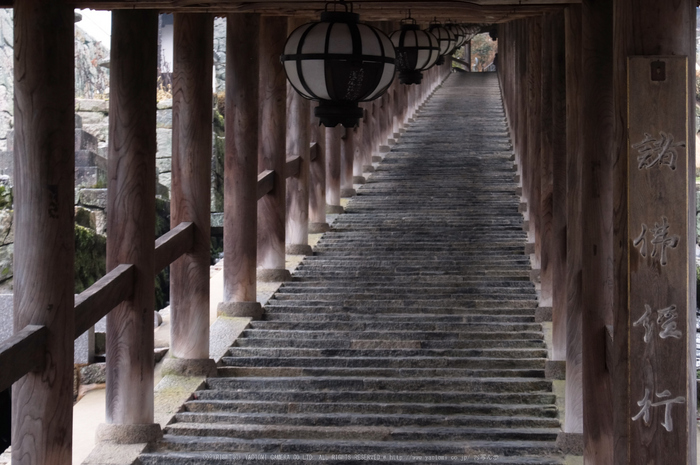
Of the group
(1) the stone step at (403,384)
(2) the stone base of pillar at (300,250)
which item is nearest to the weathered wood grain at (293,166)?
(2) the stone base of pillar at (300,250)

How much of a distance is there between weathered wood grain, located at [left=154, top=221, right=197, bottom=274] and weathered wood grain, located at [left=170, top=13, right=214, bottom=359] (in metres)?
0.02

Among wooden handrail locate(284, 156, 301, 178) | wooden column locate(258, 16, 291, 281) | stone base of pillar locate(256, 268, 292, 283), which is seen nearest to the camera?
wooden column locate(258, 16, 291, 281)

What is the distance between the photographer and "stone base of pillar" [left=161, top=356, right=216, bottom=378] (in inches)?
270

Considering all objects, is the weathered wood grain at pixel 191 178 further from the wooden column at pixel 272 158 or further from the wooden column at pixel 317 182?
the wooden column at pixel 317 182

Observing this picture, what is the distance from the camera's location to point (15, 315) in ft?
15.1

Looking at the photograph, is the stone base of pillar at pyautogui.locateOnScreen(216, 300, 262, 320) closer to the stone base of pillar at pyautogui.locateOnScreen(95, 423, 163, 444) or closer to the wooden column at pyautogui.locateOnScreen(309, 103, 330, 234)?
the stone base of pillar at pyautogui.locateOnScreen(95, 423, 163, 444)

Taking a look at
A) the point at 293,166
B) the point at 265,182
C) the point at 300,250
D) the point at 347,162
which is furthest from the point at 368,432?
the point at 347,162

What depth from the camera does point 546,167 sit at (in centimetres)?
767

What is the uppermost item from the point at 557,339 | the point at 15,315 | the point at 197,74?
the point at 197,74

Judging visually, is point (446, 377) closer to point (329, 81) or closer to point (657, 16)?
point (329, 81)

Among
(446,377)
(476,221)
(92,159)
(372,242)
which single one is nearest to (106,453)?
(446,377)

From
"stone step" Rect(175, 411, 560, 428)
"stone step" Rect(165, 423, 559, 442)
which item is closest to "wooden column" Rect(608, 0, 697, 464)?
"stone step" Rect(165, 423, 559, 442)

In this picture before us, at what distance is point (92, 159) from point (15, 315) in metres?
13.9

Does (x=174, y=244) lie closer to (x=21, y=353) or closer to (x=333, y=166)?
(x=21, y=353)
